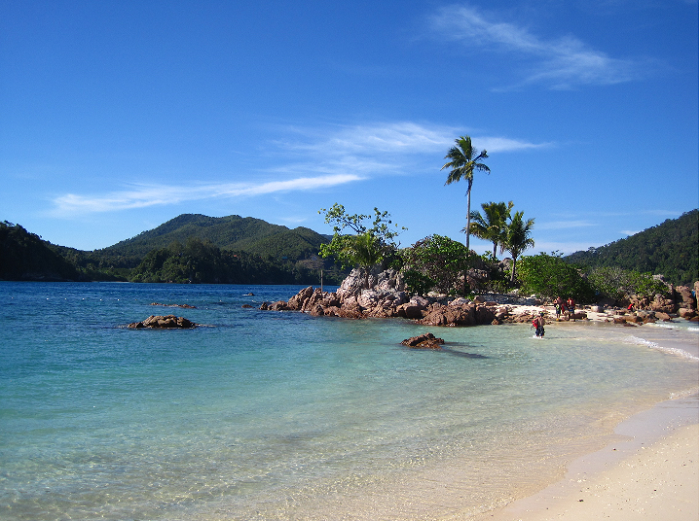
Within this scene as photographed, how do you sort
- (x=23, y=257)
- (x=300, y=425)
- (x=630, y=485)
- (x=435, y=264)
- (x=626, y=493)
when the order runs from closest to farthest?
(x=626, y=493) → (x=630, y=485) → (x=300, y=425) → (x=435, y=264) → (x=23, y=257)

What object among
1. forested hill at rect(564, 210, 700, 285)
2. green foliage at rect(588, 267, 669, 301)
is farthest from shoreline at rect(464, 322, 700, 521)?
forested hill at rect(564, 210, 700, 285)

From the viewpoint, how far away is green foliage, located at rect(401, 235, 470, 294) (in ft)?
127

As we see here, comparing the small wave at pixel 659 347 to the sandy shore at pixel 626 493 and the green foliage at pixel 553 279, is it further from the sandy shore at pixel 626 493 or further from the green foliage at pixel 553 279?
the green foliage at pixel 553 279

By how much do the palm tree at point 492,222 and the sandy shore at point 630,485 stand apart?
38.4m

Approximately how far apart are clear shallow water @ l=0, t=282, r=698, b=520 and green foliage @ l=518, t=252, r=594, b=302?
66.8 feet

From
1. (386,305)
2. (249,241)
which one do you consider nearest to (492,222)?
(386,305)

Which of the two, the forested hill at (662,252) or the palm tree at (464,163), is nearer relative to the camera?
the palm tree at (464,163)

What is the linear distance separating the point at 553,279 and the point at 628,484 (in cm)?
3346

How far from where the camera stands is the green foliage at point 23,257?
98938 millimetres

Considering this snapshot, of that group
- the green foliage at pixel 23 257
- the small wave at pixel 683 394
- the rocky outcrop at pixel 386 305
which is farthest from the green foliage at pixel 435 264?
the green foliage at pixel 23 257

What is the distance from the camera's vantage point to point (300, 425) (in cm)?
Answer: 795

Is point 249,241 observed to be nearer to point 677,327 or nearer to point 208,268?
point 208,268

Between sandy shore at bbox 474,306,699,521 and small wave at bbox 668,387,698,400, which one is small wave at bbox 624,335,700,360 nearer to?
small wave at bbox 668,387,698,400

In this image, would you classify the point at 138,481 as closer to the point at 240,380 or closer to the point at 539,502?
the point at 539,502
